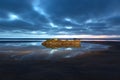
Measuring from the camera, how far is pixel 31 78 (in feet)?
63.5

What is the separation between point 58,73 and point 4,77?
18.8ft

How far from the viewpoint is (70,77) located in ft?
65.2

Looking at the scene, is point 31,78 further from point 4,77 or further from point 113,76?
point 113,76

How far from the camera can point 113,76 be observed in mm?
20406

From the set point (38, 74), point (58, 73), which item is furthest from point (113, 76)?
point (38, 74)

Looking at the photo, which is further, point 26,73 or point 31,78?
point 26,73

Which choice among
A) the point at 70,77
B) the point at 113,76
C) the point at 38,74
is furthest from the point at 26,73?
the point at 113,76

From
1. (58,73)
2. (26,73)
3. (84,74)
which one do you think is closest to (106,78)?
(84,74)

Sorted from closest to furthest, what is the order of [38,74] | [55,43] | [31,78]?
[31,78] → [38,74] → [55,43]

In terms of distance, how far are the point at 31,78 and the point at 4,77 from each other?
8.71ft

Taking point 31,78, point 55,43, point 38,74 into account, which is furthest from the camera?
point 55,43

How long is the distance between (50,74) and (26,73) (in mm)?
2631

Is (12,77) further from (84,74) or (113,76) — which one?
(113,76)

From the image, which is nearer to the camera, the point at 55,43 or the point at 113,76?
the point at 113,76
